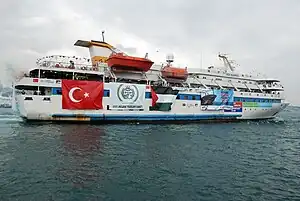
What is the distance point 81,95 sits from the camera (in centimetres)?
A: 3075

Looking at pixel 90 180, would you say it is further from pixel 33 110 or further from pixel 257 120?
pixel 257 120

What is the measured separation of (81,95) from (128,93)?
20.0ft

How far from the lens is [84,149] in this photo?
16453mm

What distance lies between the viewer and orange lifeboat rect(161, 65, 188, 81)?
3888 cm

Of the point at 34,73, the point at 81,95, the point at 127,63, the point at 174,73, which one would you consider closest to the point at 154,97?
the point at 127,63

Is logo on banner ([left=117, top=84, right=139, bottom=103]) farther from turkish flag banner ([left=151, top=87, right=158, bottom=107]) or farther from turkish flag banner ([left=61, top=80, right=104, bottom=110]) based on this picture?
turkish flag banner ([left=61, top=80, right=104, bottom=110])

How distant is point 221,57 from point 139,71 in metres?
21.4

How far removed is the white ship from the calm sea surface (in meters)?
10.3

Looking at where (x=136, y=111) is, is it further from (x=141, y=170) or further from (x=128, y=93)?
(x=141, y=170)

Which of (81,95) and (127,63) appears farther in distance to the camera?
(127,63)

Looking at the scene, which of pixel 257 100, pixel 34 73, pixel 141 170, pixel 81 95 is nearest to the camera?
pixel 141 170

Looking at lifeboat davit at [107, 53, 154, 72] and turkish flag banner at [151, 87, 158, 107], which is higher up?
lifeboat davit at [107, 53, 154, 72]

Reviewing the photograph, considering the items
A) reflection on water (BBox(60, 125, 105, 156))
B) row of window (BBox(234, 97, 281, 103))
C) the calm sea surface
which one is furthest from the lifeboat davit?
row of window (BBox(234, 97, 281, 103))

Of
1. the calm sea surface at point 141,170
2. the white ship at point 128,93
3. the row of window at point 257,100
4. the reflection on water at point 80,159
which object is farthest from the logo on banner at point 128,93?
the row of window at point 257,100
